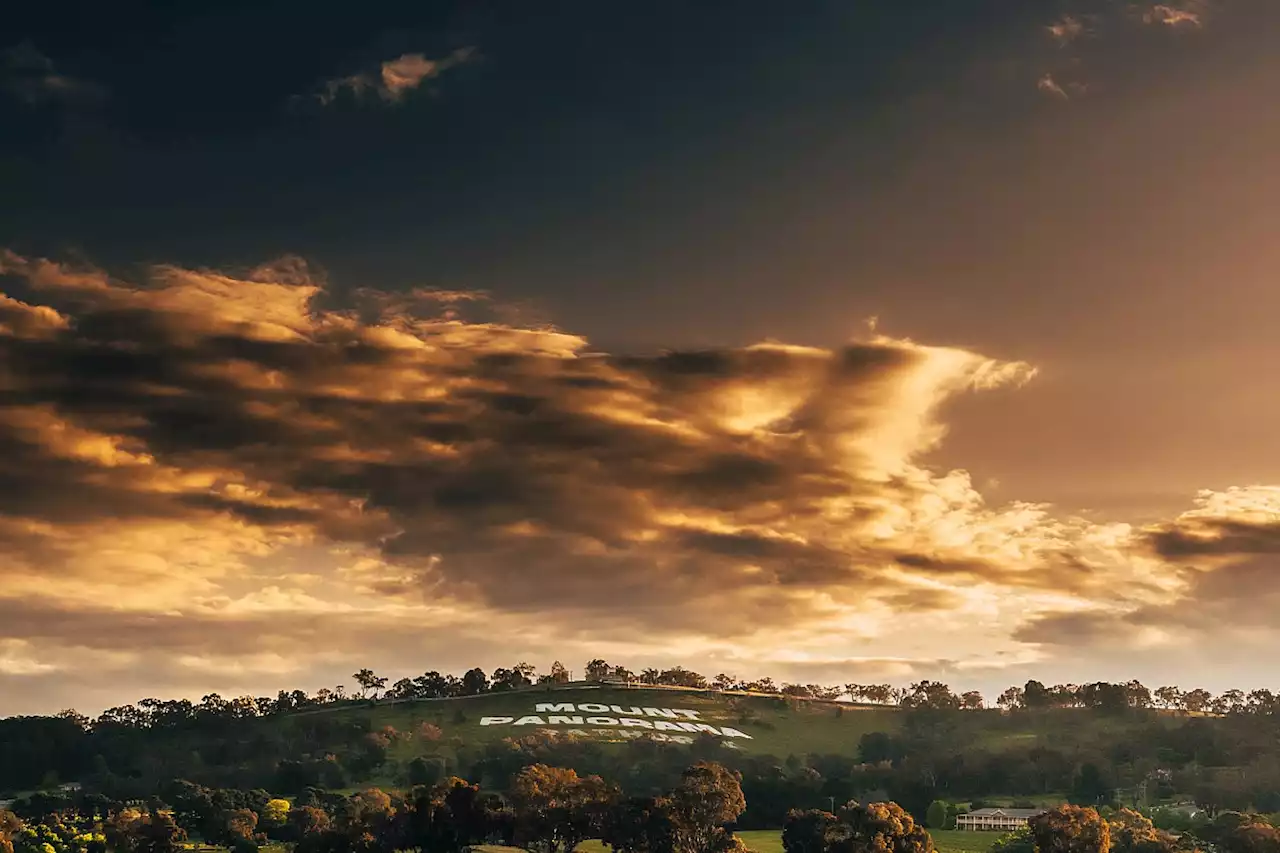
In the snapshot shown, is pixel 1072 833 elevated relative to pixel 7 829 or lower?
elevated

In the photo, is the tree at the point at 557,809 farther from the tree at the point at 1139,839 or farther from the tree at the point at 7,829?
the tree at the point at 7,829

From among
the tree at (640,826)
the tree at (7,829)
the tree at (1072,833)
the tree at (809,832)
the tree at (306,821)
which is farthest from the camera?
the tree at (306,821)

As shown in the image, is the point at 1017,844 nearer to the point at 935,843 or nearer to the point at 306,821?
the point at 935,843

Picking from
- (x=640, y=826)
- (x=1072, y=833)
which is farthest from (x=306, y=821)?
(x=1072, y=833)

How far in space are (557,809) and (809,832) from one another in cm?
2998

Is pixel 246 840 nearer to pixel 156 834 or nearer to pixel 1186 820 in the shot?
pixel 156 834

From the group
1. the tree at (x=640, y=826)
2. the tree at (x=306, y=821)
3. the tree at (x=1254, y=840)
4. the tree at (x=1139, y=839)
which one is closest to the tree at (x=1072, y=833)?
the tree at (x=1139, y=839)

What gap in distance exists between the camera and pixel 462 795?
155 m

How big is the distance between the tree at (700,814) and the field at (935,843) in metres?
16.2

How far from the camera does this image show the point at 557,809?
153 m

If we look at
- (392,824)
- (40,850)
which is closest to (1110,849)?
(392,824)

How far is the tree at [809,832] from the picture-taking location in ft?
478

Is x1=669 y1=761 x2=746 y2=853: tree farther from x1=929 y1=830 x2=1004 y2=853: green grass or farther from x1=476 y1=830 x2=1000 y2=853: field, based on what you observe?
x1=929 y1=830 x2=1004 y2=853: green grass

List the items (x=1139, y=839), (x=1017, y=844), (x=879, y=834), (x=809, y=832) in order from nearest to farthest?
(x=879, y=834)
(x=1139, y=839)
(x=809, y=832)
(x=1017, y=844)
